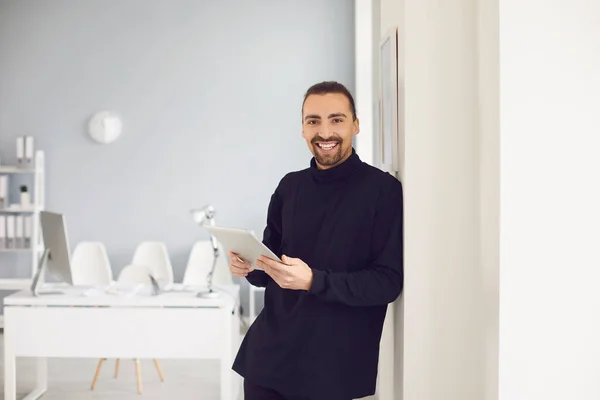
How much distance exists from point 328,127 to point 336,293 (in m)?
0.50

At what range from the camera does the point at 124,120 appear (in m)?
6.48

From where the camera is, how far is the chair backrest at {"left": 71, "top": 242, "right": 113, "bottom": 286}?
610 cm

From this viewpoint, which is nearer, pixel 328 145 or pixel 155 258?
pixel 328 145

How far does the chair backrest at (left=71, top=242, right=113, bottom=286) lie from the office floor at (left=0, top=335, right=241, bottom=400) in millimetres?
892

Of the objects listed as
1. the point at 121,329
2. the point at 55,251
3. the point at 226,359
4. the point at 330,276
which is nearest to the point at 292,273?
the point at 330,276

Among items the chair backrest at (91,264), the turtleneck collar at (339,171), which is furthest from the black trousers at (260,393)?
the chair backrest at (91,264)

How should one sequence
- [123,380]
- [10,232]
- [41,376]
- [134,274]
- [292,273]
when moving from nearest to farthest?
1. [292,273]
2. [41,376]
3. [123,380]
4. [134,274]
5. [10,232]

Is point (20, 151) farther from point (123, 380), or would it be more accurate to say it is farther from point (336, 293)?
point (336, 293)

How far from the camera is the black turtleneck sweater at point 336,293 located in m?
1.95

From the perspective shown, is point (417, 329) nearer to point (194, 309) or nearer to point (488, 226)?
point (488, 226)

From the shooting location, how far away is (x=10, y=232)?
6.06 meters
